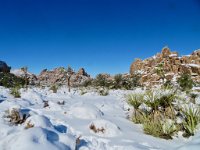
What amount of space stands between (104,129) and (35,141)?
2.06 meters

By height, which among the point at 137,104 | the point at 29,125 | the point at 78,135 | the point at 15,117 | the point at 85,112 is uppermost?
the point at 137,104

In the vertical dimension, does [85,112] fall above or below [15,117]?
above

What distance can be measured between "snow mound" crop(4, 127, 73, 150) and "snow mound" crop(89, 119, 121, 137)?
1.42 m

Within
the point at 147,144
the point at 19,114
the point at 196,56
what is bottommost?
the point at 147,144

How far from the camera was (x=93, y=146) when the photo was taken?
16.3 ft

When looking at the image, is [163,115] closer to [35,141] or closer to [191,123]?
[191,123]

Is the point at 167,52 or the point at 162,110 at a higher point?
the point at 167,52

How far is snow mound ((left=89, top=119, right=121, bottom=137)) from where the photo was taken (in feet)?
19.0

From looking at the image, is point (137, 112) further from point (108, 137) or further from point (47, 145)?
point (47, 145)

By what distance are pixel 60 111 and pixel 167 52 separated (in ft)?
218

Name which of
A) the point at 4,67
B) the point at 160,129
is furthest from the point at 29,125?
the point at 4,67

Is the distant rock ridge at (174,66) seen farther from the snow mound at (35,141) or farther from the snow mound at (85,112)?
the snow mound at (35,141)

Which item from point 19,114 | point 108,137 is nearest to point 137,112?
point 108,137

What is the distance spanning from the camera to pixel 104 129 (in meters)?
5.87
